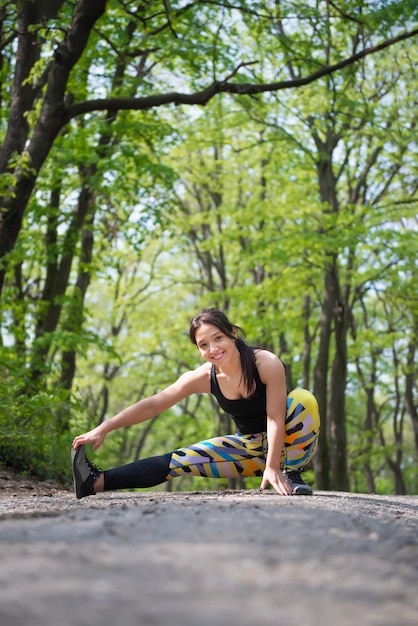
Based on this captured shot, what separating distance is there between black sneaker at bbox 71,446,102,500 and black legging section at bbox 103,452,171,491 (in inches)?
4.1

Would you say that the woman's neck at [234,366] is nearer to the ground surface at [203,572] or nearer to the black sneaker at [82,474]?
the black sneaker at [82,474]

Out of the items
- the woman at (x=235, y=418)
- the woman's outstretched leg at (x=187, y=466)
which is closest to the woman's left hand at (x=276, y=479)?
the woman at (x=235, y=418)

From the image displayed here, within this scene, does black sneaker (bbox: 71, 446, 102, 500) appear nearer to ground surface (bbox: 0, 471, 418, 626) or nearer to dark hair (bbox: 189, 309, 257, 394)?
dark hair (bbox: 189, 309, 257, 394)

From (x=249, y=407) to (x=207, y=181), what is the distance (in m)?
17.4

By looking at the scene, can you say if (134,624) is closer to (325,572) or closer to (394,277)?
(325,572)

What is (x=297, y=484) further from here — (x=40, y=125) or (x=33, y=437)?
(x=40, y=125)

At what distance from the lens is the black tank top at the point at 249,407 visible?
17.2 feet

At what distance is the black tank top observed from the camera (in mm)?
5254

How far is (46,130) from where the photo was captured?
8711 mm

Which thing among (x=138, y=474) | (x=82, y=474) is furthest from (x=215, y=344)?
(x=82, y=474)

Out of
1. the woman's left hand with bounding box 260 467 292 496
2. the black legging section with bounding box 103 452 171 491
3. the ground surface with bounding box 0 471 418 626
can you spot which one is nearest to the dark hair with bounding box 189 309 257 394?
the woman's left hand with bounding box 260 467 292 496

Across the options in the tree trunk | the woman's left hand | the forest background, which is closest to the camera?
the woman's left hand

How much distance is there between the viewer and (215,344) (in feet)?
16.5

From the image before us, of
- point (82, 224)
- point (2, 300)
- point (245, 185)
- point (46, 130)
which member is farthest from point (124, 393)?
point (46, 130)
